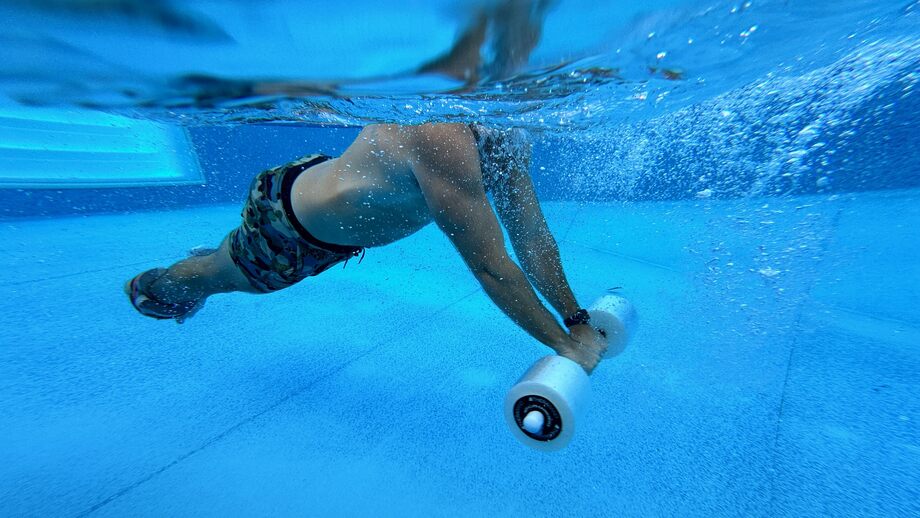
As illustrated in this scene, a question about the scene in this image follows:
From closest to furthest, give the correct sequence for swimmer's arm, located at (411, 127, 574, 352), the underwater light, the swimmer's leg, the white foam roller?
swimmer's arm, located at (411, 127, 574, 352) < the white foam roller < the swimmer's leg < the underwater light

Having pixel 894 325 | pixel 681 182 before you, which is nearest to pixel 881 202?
pixel 681 182

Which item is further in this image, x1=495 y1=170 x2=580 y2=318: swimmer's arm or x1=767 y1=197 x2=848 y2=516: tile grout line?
x1=495 y1=170 x2=580 y2=318: swimmer's arm

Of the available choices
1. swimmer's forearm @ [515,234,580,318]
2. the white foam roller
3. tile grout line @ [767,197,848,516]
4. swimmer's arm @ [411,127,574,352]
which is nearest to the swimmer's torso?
swimmer's arm @ [411,127,574,352]

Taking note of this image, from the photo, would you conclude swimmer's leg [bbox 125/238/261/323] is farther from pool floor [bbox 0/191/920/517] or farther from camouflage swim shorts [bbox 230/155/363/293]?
pool floor [bbox 0/191/920/517]

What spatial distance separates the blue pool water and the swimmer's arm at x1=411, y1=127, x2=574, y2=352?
16.4 inches

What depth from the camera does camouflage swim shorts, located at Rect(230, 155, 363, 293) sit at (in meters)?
2.01

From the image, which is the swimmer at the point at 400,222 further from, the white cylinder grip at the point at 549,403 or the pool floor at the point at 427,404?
the pool floor at the point at 427,404

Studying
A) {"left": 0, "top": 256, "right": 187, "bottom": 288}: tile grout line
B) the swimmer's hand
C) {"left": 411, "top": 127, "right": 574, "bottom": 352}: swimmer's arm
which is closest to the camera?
{"left": 411, "top": 127, "right": 574, "bottom": 352}: swimmer's arm

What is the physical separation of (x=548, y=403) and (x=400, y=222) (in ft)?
3.39

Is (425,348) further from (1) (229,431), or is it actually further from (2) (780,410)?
(2) (780,410)

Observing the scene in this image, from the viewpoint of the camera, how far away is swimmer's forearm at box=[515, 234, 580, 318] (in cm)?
214

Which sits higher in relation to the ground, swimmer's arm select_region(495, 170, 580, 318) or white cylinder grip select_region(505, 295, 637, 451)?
swimmer's arm select_region(495, 170, 580, 318)

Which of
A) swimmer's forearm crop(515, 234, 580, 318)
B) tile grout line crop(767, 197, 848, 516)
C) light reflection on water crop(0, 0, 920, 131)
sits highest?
light reflection on water crop(0, 0, 920, 131)

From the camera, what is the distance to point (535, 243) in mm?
2131
